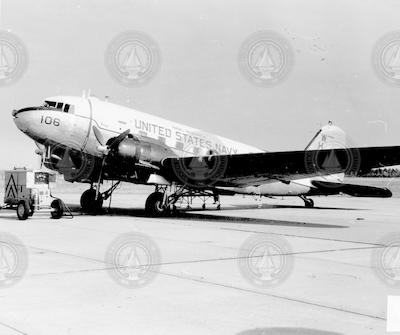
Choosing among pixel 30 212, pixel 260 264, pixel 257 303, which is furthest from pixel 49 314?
pixel 30 212

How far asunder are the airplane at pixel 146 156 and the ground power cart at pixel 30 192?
59.3 inches

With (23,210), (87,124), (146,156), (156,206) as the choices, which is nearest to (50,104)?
(87,124)

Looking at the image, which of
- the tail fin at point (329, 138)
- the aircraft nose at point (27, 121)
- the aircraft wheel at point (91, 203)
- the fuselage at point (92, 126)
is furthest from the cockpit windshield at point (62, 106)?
the tail fin at point (329, 138)

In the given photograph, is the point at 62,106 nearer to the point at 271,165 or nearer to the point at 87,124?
the point at 87,124

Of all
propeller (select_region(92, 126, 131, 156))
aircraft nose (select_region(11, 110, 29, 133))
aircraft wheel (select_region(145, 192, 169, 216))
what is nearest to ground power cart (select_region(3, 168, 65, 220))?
aircraft nose (select_region(11, 110, 29, 133))

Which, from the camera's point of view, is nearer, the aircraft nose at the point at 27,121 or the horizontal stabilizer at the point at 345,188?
the aircraft nose at the point at 27,121

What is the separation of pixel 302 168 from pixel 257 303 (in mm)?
12519

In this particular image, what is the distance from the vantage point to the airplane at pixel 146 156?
17.1m

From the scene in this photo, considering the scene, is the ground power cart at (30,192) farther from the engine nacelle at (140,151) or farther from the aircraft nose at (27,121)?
the engine nacelle at (140,151)

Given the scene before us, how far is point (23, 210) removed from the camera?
52.7ft

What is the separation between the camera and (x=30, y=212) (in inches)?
643

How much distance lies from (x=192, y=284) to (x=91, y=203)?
14.8 meters

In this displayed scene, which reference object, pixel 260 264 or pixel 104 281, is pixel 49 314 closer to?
pixel 104 281

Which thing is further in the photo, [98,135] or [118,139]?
[98,135]
